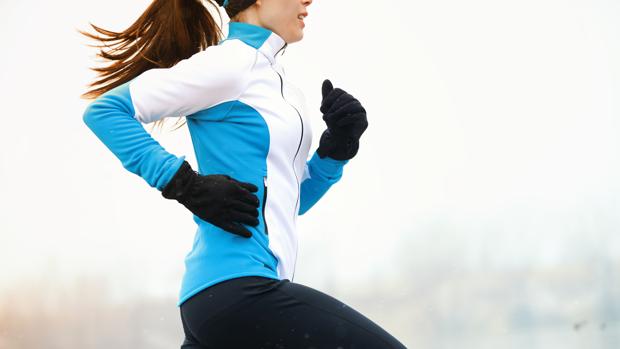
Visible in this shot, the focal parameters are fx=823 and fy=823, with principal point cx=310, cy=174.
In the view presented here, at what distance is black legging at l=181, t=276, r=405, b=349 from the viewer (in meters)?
1.17

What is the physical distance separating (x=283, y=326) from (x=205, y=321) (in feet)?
0.39

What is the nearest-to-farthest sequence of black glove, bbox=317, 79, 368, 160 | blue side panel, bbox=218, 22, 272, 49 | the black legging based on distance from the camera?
the black legging → blue side panel, bbox=218, 22, 272, 49 → black glove, bbox=317, 79, 368, 160

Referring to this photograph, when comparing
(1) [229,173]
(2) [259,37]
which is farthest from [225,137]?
(2) [259,37]

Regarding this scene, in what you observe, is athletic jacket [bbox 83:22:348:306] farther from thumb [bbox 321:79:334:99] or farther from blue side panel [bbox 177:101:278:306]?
thumb [bbox 321:79:334:99]

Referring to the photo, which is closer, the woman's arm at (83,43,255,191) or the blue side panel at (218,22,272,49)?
the woman's arm at (83,43,255,191)

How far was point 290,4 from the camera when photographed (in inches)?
57.2

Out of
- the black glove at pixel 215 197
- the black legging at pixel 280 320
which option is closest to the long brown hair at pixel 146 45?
the black glove at pixel 215 197

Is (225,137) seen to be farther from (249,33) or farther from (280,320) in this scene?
(280,320)

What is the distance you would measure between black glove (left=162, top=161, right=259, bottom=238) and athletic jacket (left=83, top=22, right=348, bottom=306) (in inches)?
0.8

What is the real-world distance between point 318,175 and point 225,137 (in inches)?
12.9

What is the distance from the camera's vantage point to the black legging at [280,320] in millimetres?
1173

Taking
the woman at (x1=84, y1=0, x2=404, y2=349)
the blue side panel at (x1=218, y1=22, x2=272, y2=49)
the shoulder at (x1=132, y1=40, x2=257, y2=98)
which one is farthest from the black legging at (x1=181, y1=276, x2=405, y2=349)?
the blue side panel at (x1=218, y1=22, x2=272, y2=49)

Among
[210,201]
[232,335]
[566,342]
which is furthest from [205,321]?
[566,342]

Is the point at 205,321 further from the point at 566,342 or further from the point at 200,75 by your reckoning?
the point at 566,342
